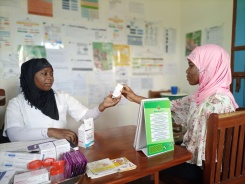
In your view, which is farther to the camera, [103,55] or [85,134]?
[103,55]

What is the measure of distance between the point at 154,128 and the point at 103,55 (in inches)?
64.5

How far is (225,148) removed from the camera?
103 centimetres

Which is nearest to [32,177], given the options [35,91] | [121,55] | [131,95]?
[35,91]

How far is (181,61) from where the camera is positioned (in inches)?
120

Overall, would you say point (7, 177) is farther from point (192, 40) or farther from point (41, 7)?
point (192, 40)

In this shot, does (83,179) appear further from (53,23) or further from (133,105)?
(133,105)

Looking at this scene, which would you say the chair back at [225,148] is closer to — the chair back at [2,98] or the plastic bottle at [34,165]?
the plastic bottle at [34,165]

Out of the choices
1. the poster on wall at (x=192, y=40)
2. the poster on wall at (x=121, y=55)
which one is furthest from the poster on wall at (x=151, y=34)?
the poster on wall at (x=192, y=40)

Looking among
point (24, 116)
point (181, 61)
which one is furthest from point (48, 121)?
point (181, 61)

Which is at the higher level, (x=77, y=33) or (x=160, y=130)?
(x=77, y=33)

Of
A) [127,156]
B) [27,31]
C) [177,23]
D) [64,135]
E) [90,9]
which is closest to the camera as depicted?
[127,156]

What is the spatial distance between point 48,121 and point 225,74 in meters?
1.35

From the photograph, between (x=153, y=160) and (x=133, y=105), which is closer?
(x=153, y=160)

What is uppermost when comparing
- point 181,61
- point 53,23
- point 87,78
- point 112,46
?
point 53,23
